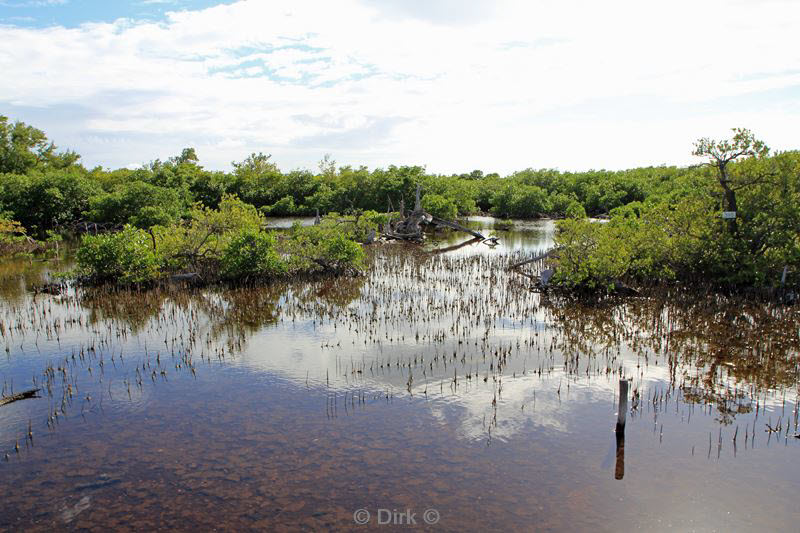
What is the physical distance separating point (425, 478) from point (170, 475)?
3.02 meters

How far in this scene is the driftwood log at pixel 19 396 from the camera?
793 cm

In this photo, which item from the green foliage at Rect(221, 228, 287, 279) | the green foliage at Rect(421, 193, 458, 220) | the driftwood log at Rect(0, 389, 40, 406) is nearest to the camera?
the driftwood log at Rect(0, 389, 40, 406)

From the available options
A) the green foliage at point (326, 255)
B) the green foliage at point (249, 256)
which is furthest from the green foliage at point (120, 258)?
the green foliage at point (326, 255)

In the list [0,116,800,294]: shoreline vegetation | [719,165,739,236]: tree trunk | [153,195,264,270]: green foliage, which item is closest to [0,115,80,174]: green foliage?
[0,116,800,294]: shoreline vegetation

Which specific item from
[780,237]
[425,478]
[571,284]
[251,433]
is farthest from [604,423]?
[780,237]

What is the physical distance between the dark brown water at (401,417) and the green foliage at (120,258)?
2189 millimetres

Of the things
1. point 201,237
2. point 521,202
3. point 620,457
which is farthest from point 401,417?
point 521,202

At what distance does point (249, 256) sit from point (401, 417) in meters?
9.44

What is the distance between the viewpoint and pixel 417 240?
26.8m

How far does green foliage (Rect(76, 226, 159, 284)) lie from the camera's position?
15.4 metres

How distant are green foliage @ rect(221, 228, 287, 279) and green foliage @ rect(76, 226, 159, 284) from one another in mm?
2145

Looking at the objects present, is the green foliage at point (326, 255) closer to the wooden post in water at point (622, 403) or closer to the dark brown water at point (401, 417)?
the dark brown water at point (401, 417)

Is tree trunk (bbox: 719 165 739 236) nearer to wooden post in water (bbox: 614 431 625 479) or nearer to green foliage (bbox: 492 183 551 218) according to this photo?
wooden post in water (bbox: 614 431 625 479)

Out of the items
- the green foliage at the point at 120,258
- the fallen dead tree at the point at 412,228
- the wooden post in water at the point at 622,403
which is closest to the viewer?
the wooden post in water at the point at 622,403
